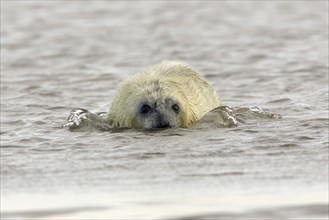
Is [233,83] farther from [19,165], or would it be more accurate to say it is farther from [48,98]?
[19,165]

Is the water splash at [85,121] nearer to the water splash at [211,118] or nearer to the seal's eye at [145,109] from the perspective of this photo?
the water splash at [211,118]

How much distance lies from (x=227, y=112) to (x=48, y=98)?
332 centimetres

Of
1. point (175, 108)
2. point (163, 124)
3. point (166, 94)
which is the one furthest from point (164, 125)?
point (166, 94)

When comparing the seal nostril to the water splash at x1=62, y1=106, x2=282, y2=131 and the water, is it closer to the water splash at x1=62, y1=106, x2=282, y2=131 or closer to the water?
the water

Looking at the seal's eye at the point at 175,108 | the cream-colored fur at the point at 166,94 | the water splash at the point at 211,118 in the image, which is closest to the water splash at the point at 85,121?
the water splash at the point at 211,118

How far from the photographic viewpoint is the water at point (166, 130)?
879cm

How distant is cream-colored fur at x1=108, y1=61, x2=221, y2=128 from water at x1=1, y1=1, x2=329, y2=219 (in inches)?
12.6

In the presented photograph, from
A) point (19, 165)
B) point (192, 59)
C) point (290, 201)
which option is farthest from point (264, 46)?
point (290, 201)

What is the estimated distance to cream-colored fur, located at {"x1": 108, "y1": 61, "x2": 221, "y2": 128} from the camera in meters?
12.2

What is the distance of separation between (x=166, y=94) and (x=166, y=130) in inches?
19.1

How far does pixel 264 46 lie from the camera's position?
63.4ft

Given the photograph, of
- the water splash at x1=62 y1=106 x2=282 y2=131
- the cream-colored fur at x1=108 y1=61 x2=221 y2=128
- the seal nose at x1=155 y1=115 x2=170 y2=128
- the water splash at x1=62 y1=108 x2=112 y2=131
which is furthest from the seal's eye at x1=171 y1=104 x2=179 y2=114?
the water splash at x1=62 y1=108 x2=112 y2=131

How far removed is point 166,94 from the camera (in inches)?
480

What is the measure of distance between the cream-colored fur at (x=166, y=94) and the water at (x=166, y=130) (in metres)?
0.32
